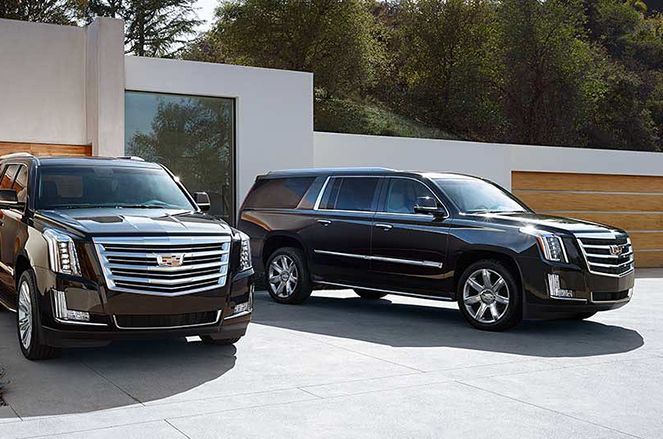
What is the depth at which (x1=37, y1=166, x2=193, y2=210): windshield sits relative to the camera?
8453mm

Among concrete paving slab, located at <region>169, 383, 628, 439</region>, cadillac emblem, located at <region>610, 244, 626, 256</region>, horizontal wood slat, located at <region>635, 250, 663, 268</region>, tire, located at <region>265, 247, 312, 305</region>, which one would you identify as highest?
cadillac emblem, located at <region>610, 244, 626, 256</region>

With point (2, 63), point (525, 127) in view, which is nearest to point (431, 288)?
point (2, 63)

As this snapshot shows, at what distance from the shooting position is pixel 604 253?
971 cm

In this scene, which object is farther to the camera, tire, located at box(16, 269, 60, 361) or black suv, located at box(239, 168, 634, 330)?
black suv, located at box(239, 168, 634, 330)

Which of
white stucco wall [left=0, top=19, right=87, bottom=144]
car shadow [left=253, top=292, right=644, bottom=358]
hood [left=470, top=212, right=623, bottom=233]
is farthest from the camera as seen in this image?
white stucco wall [left=0, top=19, right=87, bottom=144]

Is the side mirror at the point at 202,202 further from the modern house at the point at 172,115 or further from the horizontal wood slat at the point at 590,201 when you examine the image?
the horizontal wood slat at the point at 590,201

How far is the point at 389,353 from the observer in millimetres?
8242

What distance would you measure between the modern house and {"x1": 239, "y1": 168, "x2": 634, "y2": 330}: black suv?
3.34m

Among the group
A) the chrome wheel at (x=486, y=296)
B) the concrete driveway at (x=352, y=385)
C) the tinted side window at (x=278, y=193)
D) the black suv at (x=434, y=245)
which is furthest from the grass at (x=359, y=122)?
the concrete driveway at (x=352, y=385)

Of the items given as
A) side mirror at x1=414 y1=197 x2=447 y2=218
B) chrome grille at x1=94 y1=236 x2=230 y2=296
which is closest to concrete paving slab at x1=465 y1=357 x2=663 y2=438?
chrome grille at x1=94 y1=236 x2=230 y2=296

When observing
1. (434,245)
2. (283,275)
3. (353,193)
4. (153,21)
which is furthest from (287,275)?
(153,21)

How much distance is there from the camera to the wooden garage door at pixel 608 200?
67.3 feet

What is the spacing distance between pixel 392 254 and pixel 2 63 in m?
8.17

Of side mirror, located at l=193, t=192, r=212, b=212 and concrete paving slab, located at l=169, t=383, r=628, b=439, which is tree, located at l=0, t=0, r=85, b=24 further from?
concrete paving slab, located at l=169, t=383, r=628, b=439
